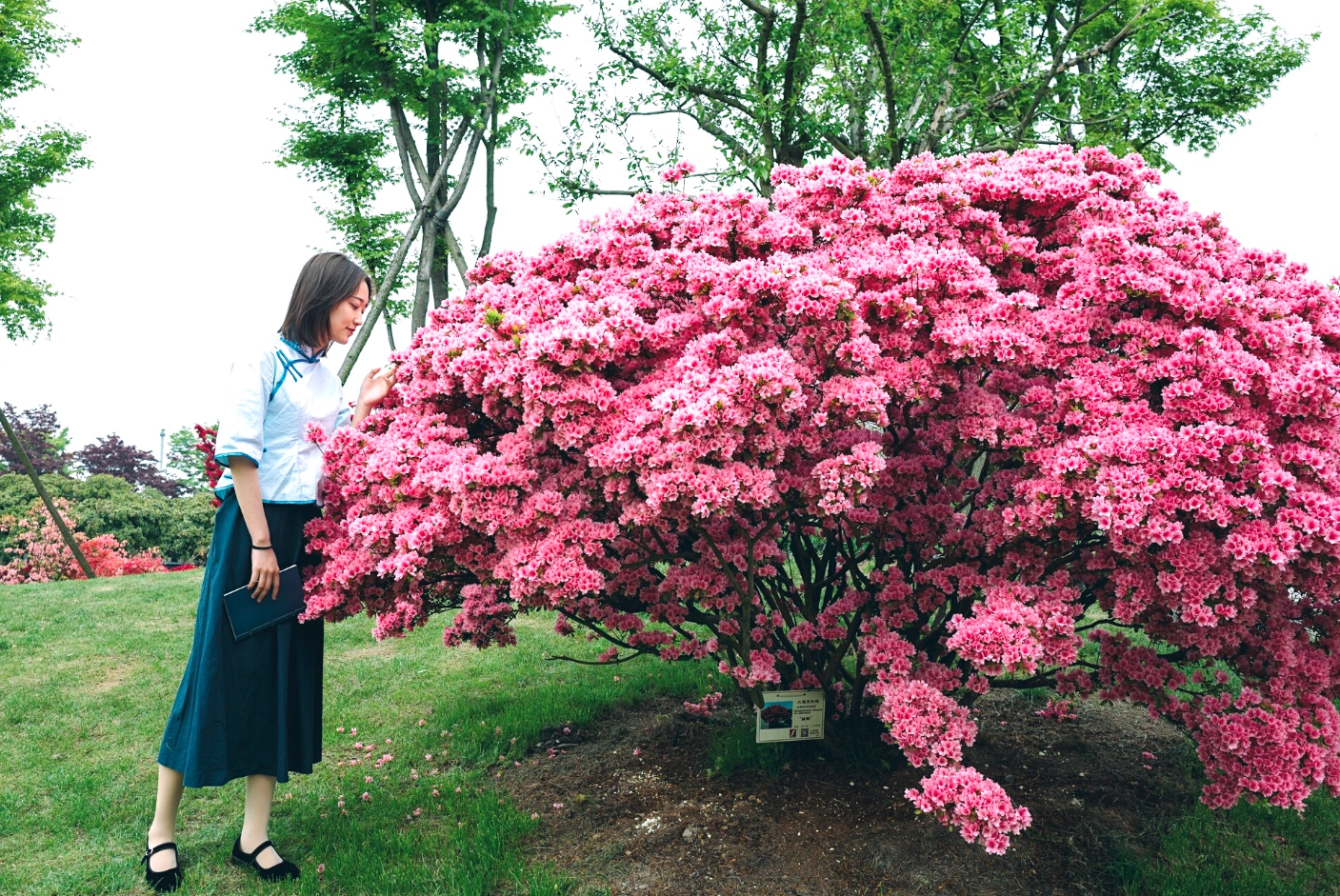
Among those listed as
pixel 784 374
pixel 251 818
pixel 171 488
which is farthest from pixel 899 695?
pixel 171 488

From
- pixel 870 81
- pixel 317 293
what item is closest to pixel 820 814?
pixel 317 293

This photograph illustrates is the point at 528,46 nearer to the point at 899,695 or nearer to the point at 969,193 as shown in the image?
the point at 969,193

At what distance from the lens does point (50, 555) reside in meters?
14.5

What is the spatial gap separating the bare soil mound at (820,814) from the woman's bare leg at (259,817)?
1150 millimetres

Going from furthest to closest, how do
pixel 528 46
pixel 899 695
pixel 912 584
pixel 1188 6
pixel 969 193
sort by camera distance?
pixel 528 46
pixel 1188 6
pixel 912 584
pixel 969 193
pixel 899 695

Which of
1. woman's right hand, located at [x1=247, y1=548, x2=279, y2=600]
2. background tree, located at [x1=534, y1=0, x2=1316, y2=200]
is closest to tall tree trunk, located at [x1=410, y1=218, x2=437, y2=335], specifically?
background tree, located at [x1=534, y1=0, x2=1316, y2=200]

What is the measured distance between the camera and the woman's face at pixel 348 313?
3.67 m

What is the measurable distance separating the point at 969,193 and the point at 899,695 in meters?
2.02

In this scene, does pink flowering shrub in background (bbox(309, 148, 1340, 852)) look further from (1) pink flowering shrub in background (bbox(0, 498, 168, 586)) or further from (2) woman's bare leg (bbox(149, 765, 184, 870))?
(1) pink flowering shrub in background (bbox(0, 498, 168, 586))

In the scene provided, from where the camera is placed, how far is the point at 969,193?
11.9 feet

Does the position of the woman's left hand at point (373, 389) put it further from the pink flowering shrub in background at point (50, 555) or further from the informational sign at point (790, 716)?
the pink flowering shrub in background at point (50, 555)

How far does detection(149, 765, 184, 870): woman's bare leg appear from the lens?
3705 mm

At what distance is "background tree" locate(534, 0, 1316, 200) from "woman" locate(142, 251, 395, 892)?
6098 millimetres

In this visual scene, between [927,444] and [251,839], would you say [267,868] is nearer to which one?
[251,839]
